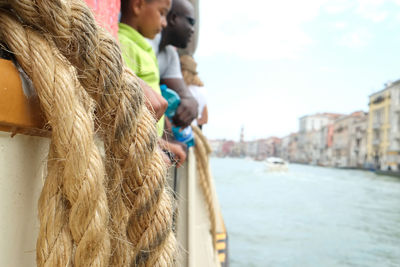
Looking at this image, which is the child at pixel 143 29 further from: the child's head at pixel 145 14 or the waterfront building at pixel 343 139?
the waterfront building at pixel 343 139

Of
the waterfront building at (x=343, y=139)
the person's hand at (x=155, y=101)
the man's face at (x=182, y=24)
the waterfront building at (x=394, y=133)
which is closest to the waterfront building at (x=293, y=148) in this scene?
the waterfront building at (x=343, y=139)

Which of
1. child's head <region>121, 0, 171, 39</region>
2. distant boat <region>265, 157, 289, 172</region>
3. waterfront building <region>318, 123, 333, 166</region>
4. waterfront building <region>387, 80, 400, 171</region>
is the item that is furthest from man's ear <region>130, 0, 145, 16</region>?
waterfront building <region>318, 123, 333, 166</region>

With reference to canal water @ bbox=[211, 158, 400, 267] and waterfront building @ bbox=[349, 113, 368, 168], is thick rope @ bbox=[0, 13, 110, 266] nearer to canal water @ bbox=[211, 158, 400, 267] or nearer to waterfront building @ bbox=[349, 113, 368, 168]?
canal water @ bbox=[211, 158, 400, 267]

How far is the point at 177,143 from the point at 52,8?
770mm

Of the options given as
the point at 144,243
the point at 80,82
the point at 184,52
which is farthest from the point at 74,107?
the point at 184,52

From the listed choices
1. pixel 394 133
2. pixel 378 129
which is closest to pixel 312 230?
pixel 394 133

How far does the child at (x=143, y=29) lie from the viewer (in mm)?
745

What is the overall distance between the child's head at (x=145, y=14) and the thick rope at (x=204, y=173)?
0.64 metres

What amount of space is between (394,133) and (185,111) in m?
22.0

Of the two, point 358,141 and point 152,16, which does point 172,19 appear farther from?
point 358,141

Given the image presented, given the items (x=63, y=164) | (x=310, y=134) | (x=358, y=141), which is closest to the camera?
(x=63, y=164)

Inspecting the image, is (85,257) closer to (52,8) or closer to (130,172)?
(130,172)

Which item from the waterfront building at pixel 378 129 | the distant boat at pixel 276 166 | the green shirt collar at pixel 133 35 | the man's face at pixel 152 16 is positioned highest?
the waterfront building at pixel 378 129

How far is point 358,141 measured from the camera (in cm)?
2658
